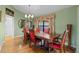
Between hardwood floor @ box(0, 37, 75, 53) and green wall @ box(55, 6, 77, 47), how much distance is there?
38 cm

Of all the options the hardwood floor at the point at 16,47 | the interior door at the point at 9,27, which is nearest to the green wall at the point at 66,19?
the hardwood floor at the point at 16,47

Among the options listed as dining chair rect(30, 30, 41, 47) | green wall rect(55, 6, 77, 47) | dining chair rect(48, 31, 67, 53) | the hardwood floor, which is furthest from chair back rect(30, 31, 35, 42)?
green wall rect(55, 6, 77, 47)

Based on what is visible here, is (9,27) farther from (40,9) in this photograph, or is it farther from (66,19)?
(66,19)

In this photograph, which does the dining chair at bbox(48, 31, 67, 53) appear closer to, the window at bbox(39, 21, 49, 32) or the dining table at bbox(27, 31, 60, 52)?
the dining table at bbox(27, 31, 60, 52)

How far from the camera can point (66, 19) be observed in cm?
281

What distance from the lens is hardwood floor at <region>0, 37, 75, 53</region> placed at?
9.16 ft

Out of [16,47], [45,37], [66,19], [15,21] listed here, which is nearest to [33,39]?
[45,37]

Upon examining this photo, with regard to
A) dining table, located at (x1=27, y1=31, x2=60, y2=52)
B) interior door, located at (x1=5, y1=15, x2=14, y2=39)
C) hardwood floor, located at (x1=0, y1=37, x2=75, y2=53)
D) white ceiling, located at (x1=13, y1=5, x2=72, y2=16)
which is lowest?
hardwood floor, located at (x1=0, y1=37, x2=75, y2=53)

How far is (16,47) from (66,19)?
1.01m

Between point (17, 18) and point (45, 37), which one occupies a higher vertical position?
point (17, 18)

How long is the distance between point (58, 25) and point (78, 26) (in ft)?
1.14
